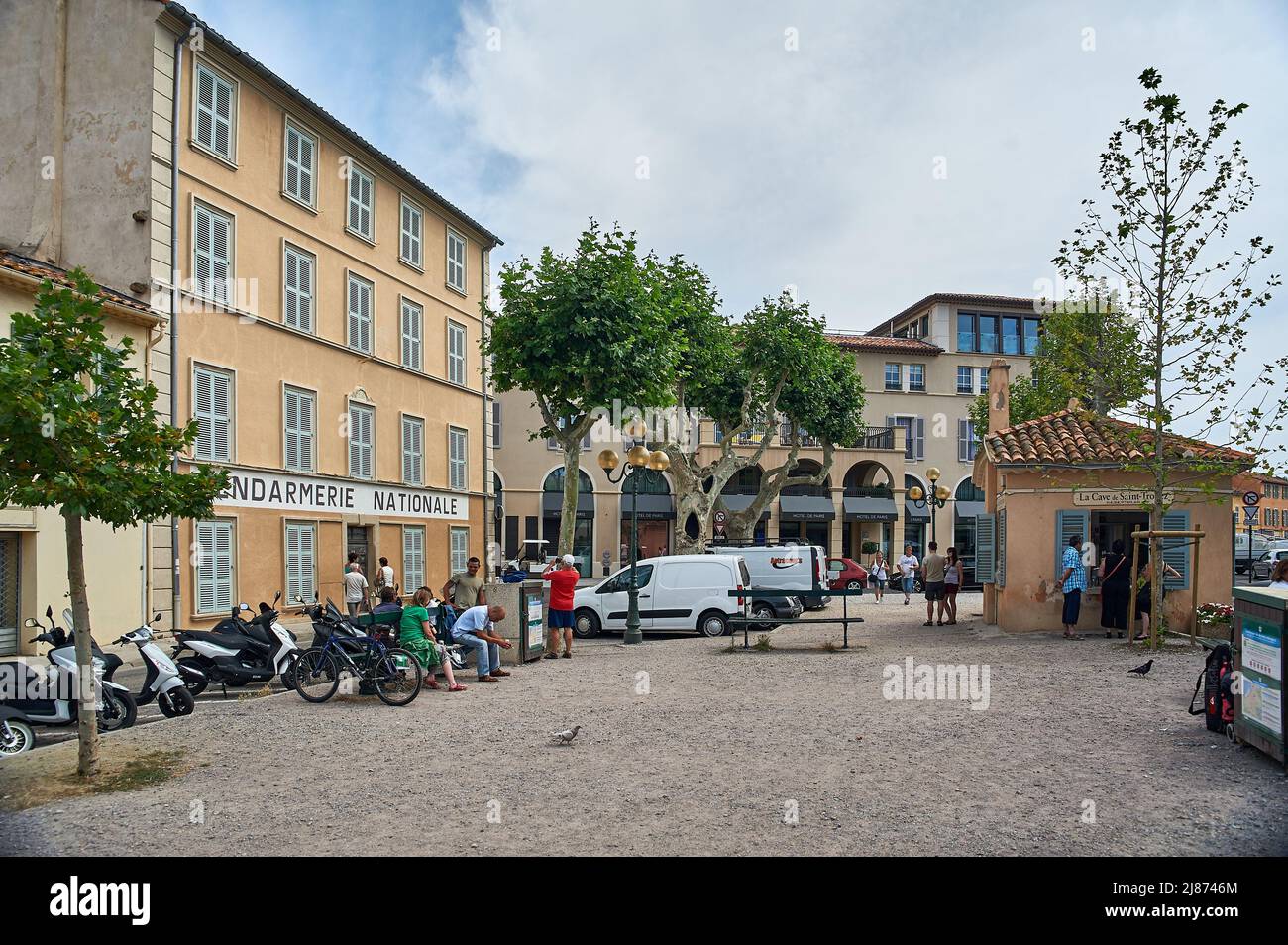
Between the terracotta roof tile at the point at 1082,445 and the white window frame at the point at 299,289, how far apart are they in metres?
14.2

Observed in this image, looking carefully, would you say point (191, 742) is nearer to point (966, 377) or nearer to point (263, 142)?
point (263, 142)

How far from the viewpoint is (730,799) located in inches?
278

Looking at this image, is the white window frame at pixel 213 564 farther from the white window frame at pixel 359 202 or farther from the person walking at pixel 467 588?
the white window frame at pixel 359 202

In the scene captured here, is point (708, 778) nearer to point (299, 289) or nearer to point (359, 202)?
point (299, 289)

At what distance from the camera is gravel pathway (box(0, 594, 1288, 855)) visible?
6172 mm

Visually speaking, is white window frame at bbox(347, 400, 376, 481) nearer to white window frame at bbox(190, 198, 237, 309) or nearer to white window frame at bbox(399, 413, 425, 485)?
white window frame at bbox(399, 413, 425, 485)

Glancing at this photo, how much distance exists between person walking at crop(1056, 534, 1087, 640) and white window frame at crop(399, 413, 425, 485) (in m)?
15.8

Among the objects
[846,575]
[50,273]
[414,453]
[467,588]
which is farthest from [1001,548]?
[50,273]

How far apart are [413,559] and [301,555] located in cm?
486

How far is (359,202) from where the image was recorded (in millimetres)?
24500

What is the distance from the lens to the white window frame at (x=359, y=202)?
23984mm
